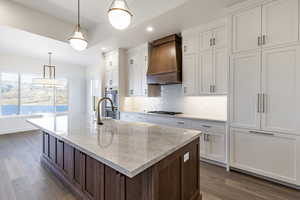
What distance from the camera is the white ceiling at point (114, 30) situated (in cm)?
265

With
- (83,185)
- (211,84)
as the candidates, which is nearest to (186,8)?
(211,84)

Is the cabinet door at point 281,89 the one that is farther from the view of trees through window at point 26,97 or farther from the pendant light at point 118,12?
the view of trees through window at point 26,97

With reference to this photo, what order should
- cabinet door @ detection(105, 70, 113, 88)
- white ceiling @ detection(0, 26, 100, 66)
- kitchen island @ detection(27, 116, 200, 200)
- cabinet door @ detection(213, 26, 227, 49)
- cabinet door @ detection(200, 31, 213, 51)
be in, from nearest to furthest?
kitchen island @ detection(27, 116, 200, 200)
cabinet door @ detection(213, 26, 227, 49)
cabinet door @ detection(200, 31, 213, 51)
white ceiling @ detection(0, 26, 100, 66)
cabinet door @ detection(105, 70, 113, 88)

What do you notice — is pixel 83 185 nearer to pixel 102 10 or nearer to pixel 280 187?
pixel 280 187

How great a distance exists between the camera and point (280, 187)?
2174 millimetres

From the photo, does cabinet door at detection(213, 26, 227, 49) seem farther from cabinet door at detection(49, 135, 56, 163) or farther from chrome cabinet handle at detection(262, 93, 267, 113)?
cabinet door at detection(49, 135, 56, 163)

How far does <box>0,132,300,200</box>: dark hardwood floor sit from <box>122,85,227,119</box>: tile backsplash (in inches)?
47.9

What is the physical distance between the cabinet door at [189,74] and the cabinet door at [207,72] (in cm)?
19

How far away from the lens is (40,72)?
6.00m

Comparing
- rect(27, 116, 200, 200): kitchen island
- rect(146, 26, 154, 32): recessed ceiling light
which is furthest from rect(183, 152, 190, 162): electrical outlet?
rect(146, 26, 154, 32): recessed ceiling light

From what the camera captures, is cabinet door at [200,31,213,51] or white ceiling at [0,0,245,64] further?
cabinet door at [200,31,213,51]

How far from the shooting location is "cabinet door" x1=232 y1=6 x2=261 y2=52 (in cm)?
235

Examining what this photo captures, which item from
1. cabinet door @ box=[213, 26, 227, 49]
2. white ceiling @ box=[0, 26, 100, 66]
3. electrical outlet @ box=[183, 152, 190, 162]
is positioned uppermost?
white ceiling @ box=[0, 26, 100, 66]

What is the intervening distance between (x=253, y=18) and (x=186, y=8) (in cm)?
108
